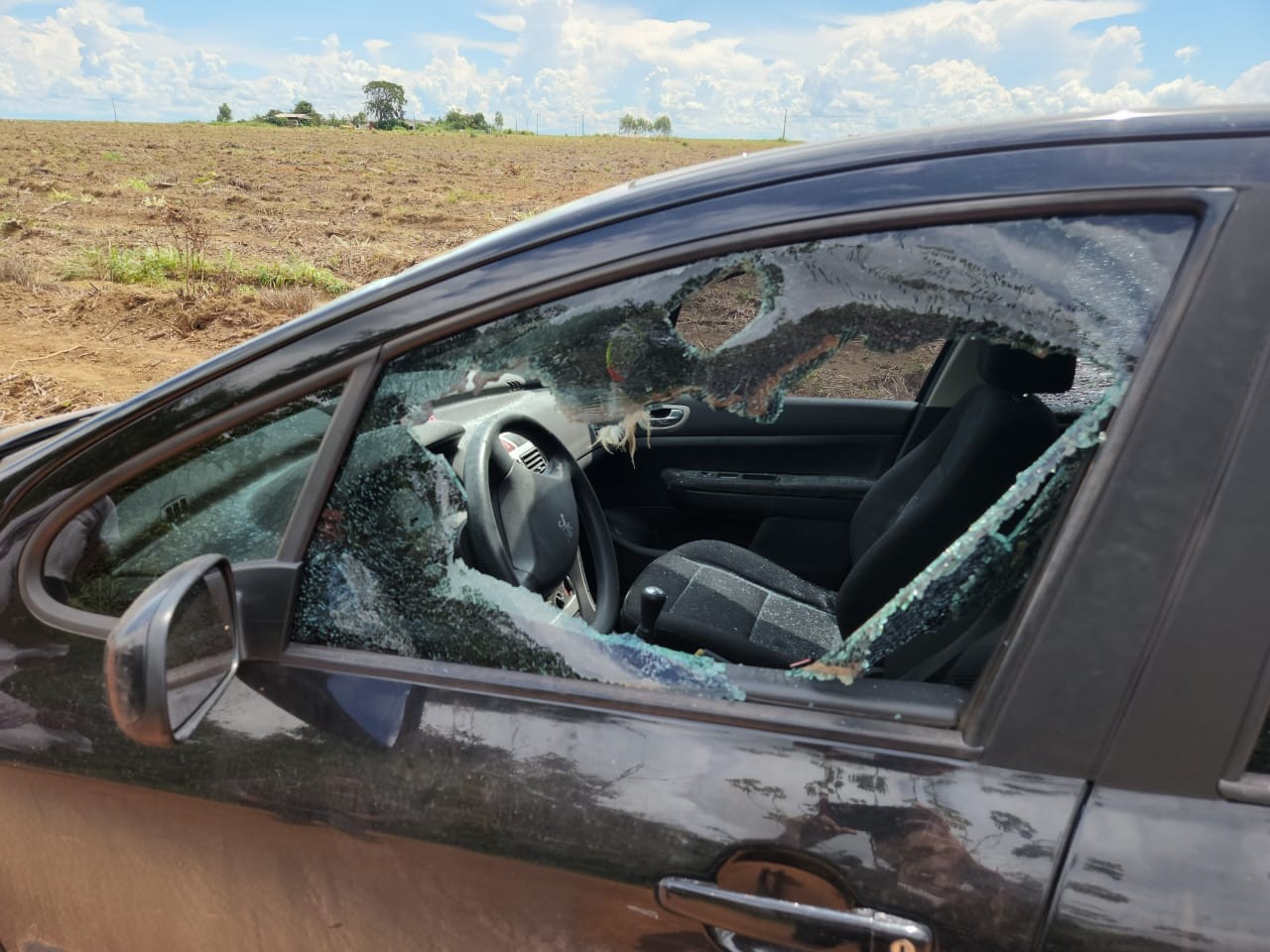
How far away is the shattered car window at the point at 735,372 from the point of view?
0.97m

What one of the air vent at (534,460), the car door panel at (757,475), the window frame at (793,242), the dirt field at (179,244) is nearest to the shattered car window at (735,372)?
the window frame at (793,242)

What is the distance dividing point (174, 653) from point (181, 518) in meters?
0.37

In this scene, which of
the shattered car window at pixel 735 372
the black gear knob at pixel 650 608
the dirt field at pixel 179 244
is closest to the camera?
the shattered car window at pixel 735 372

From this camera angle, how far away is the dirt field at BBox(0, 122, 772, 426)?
299 inches

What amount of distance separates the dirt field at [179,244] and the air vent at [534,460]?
314 centimetres

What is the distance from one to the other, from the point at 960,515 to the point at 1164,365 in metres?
0.94

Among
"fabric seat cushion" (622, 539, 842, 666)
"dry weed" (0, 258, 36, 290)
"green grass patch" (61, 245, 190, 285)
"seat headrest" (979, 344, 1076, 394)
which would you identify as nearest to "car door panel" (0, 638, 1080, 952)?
"fabric seat cushion" (622, 539, 842, 666)

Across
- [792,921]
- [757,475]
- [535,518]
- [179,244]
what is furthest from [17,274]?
[792,921]

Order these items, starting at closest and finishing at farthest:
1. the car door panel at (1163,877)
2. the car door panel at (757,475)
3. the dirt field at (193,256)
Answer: the car door panel at (1163,877)
the car door panel at (757,475)
the dirt field at (193,256)

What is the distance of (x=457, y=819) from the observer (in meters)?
1.07

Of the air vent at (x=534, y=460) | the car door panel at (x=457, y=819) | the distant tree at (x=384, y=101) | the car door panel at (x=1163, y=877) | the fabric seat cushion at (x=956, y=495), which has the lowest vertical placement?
the car door panel at (x=457, y=819)

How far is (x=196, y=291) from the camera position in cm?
875

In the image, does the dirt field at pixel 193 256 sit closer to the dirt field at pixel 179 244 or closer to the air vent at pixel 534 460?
the dirt field at pixel 179 244

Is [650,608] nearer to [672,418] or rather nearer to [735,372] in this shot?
[735,372]
